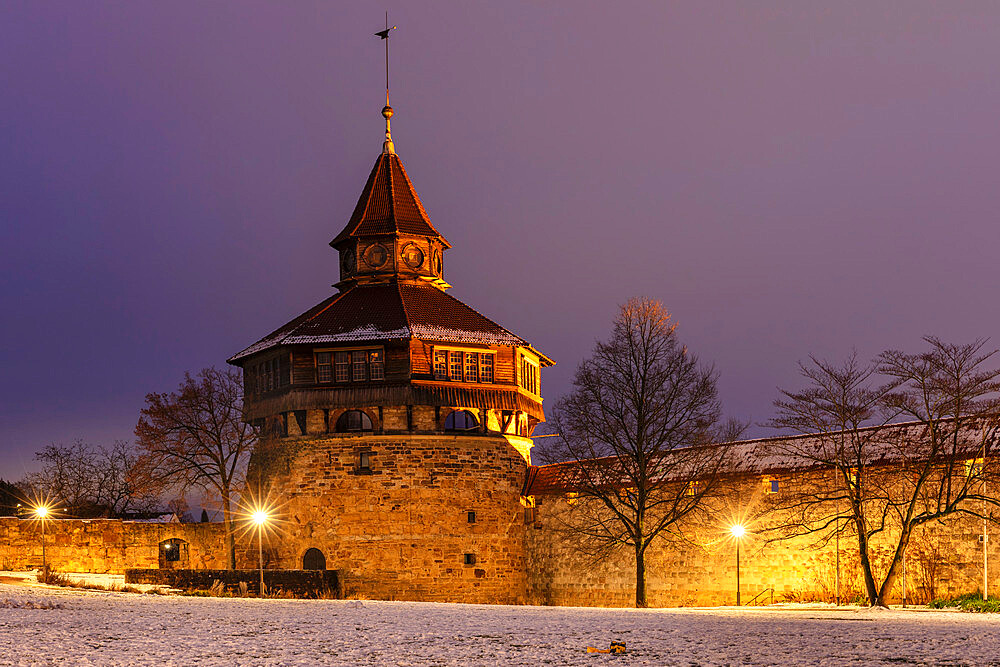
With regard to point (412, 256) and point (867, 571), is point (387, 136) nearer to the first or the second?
point (412, 256)

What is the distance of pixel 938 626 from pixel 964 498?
1496cm

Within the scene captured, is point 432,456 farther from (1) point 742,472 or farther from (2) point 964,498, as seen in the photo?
(2) point 964,498

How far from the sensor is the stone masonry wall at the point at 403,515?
151 ft

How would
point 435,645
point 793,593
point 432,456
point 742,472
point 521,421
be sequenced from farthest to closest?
point 521,421 → point 432,456 → point 742,472 → point 793,593 → point 435,645

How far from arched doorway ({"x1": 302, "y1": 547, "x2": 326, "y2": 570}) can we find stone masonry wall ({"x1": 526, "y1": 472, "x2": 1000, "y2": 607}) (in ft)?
25.6

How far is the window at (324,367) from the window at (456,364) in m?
4.63

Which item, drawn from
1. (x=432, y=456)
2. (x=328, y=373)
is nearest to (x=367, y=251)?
(x=328, y=373)

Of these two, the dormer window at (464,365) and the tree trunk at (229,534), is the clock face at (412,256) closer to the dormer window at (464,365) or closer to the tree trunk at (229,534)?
the dormer window at (464,365)

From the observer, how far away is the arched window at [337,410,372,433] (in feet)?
161

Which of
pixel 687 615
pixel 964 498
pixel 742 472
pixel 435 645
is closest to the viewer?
pixel 435 645

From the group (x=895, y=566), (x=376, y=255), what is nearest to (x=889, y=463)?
(x=895, y=566)

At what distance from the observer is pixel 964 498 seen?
34.4 meters

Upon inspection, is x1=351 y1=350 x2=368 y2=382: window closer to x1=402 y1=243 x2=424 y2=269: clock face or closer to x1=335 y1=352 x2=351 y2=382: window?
x1=335 y1=352 x2=351 y2=382: window

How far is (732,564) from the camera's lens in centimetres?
4078
